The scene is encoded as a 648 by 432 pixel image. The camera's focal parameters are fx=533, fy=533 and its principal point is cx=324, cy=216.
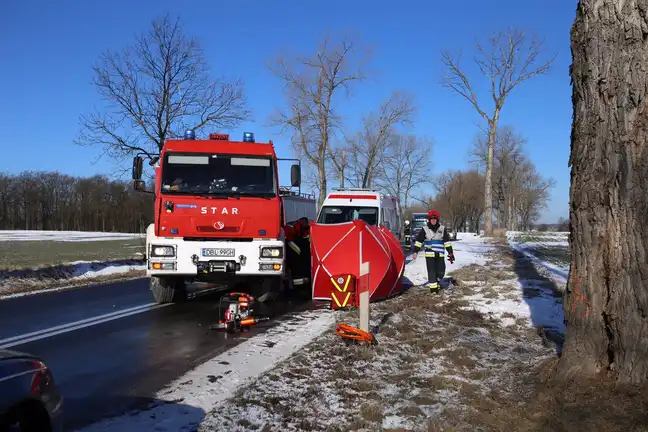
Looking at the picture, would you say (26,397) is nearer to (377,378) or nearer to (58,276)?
(377,378)

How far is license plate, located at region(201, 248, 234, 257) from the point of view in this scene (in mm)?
9734

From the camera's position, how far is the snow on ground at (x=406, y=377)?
14.8ft

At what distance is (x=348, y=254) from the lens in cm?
1038

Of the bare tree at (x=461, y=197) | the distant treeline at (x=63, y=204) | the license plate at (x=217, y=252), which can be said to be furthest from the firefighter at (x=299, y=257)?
the distant treeline at (x=63, y=204)

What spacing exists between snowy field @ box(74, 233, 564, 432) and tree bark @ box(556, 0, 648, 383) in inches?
35.7

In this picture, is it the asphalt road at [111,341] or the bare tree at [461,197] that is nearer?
the asphalt road at [111,341]

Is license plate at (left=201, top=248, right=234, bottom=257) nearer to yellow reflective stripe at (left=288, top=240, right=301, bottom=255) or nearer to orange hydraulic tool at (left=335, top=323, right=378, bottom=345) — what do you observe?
yellow reflective stripe at (left=288, top=240, right=301, bottom=255)

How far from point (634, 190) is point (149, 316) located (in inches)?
317

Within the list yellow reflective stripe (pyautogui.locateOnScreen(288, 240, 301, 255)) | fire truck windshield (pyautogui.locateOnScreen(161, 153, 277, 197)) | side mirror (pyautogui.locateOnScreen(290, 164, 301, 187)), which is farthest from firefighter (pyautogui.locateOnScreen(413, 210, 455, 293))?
fire truck windshield (pyautogui.locateOnScreen(161, 153, 277, 197))

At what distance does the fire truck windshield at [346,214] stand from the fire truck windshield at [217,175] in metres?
7.14

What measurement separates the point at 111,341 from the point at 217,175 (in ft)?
12.8

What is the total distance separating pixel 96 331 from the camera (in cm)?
838

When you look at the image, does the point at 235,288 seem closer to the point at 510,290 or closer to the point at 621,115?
the point at 510,290

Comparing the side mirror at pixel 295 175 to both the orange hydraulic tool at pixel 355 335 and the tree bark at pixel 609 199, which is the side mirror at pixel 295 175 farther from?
the tree bark at pixel 609 199
